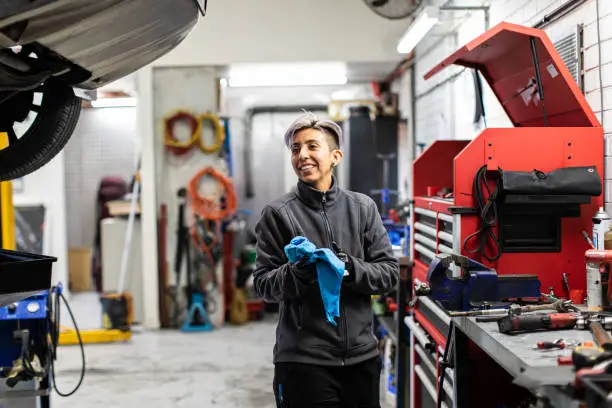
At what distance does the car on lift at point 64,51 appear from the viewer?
147 cm

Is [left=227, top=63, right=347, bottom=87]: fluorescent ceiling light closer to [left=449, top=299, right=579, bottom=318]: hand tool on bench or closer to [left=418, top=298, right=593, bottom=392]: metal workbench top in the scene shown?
[left=449, top=299, right=579, bottom=318]: hand tool on bench

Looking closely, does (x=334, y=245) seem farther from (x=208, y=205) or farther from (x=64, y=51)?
(x=208, y=205)

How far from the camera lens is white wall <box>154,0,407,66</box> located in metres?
5.58

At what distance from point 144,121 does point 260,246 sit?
4119 mm

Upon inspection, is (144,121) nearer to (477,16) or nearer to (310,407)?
(477,16)

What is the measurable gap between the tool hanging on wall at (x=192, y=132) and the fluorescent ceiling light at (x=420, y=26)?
6.52 feet

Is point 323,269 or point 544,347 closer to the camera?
point 544,347

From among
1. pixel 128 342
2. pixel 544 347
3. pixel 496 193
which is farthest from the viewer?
pixel 128 342

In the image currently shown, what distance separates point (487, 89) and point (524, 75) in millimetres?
1471

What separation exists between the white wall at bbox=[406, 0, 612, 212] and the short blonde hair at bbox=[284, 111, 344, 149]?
1.04 meters

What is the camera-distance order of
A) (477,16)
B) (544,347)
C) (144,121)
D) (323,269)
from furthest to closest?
(144,121), (477,16), (323,269), (544,347)

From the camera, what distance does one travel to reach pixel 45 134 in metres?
1.96

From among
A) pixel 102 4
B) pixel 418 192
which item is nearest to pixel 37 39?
pixel 102 4

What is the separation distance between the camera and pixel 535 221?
2078 millimetres
